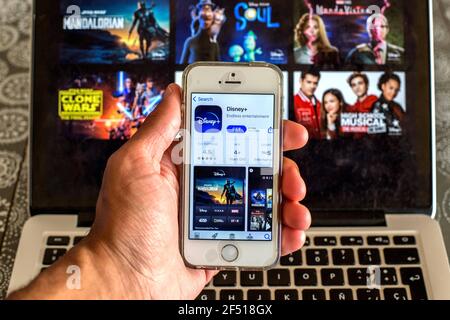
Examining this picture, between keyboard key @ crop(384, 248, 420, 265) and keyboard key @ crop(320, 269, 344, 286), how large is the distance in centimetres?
6

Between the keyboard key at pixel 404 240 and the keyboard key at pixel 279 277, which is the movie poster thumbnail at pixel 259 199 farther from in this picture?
the keyboard key at pixel 404 240

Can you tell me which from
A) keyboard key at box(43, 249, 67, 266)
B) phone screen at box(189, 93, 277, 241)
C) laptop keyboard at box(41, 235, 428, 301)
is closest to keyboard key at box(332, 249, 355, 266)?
laptop keyboard at box(41, 235, 428, 301)

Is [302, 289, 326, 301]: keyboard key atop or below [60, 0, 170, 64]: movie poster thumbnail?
below

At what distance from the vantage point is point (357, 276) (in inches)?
22.0

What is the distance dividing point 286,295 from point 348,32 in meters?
0.34

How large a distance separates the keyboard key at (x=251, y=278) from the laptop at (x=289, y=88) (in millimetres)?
105

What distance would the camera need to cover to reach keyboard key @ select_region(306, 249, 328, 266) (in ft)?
1.88

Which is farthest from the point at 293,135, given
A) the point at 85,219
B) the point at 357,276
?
the point at 85,219

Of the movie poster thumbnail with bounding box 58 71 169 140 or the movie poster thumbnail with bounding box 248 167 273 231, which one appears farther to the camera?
the movie poster thumbnail with bounding box 58 71 169 140

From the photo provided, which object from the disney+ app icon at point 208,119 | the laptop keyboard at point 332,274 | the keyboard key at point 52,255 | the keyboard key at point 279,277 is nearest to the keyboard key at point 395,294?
the laptop keyboard at point 332,274

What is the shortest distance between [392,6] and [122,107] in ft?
1.23

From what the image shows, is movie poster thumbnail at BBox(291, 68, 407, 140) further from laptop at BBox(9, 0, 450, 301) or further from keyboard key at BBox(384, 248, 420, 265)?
keyboard key at BBox(384, 248, 420, 265)

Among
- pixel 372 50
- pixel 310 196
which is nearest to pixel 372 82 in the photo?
pixel 372 50

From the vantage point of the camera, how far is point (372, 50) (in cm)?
64
